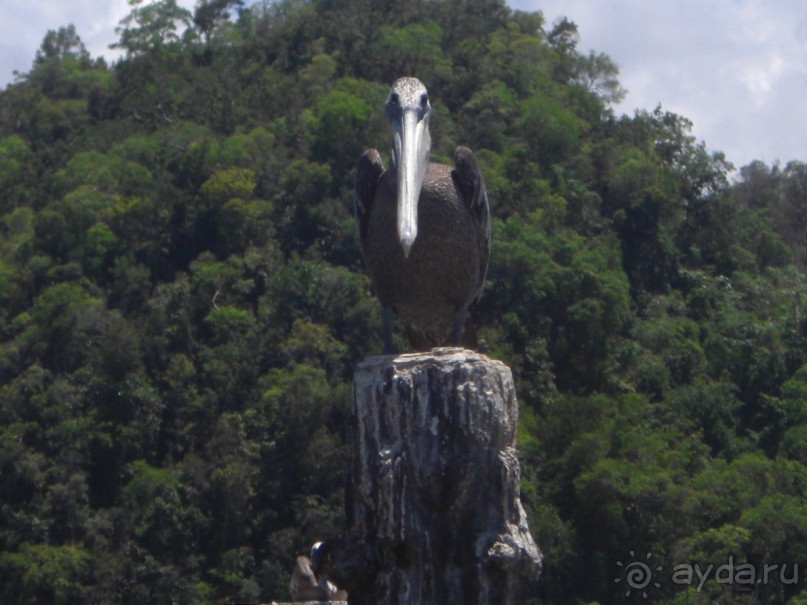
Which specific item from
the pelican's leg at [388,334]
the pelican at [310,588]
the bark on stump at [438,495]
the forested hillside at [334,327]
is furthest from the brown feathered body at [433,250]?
the forested hillside at [334,327]

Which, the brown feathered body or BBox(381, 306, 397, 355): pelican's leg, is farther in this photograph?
the brown feathered body

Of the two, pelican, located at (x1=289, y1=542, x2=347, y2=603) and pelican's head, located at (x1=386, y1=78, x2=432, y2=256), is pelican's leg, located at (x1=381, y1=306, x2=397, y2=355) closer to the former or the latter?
pelican's head, located at (x1=386, y1=78, x2=432, y2=256)

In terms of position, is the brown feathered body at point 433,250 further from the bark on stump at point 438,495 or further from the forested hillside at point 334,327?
the forested hillside at point 334,327

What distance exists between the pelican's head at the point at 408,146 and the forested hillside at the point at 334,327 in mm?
13341

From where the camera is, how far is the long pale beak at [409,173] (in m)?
7.71

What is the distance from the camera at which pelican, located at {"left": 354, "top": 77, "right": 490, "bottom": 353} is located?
8312mm

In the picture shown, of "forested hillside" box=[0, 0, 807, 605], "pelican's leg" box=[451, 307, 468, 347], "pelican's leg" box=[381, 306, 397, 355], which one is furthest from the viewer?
"forested hillside" box=[0, 0, 807, 605]

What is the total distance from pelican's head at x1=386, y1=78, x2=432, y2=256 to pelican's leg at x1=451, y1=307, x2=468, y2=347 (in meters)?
0.70

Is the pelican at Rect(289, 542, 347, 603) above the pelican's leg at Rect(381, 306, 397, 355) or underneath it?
underneath

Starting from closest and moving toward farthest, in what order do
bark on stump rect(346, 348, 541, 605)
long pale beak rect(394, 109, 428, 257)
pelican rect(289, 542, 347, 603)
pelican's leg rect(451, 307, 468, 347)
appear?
bark on stump rect(346, 348, 541, 605)
long pale beak rect(394, 109, 428, 257)
pelican's leg rect(451, 307, 468, 347)
pelican rect(289, 542, 347, 603)

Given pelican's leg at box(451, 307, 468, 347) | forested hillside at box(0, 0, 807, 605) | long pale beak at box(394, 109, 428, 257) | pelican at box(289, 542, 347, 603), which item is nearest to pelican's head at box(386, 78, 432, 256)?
long pale beak at box(394, 109, 428, 257)

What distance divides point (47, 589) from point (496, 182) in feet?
45.6

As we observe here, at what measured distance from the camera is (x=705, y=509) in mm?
23047

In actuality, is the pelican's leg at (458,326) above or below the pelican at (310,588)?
above
